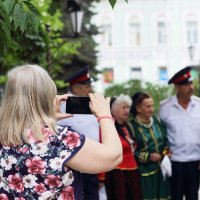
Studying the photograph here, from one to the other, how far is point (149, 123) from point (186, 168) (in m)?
0.71

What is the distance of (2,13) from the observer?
294 cm

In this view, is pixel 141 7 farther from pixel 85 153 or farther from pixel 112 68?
pixel 85 153

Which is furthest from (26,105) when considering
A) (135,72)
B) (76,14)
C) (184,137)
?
(135,72)

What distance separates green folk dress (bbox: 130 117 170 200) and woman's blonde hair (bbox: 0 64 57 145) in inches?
145

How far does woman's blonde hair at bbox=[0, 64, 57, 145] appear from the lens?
263 centimetres

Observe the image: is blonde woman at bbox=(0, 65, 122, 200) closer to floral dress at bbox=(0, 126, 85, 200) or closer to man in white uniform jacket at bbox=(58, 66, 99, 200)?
floral dress at bbox=(0, 126, 85, 200)

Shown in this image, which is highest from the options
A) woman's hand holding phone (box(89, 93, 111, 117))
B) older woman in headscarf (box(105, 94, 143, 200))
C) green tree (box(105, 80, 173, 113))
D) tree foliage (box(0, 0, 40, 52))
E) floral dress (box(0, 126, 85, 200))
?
tree foliage (box(0, 0, 40, 52))

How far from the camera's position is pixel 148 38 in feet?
118

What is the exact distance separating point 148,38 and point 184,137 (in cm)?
3032

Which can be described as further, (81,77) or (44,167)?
(81,77)

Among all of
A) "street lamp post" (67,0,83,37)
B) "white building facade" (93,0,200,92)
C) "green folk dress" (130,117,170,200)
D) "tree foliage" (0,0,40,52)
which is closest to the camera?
"tree foliage" (0,0,40,52)

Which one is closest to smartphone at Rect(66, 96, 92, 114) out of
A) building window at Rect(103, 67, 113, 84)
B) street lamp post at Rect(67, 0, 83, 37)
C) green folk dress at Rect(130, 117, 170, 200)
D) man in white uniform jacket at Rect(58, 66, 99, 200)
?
man in white uniform jacket at Rect(58, 66, 99, 200)

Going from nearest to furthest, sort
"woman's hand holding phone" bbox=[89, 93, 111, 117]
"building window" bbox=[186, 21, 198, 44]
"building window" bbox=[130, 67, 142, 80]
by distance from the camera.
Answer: "woman's hand holding phone" bbox=[89, 93, 111, 117]
"building window" bbox=[186, 21, 198, 44]
"building window" bbox=[130, 67, 142, 80]

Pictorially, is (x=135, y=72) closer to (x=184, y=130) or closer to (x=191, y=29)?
(x=191, y=29)
